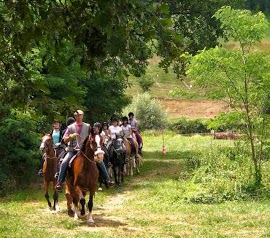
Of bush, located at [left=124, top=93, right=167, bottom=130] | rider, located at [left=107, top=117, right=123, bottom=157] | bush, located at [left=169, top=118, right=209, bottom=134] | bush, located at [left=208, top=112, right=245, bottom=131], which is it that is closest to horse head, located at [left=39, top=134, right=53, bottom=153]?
bush, located at [left=208, top=112, right=245, bottom=131]

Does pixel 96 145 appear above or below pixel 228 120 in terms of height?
below

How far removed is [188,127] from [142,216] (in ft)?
131

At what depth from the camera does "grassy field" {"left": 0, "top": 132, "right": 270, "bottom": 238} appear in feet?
40.5

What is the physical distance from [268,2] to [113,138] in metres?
96.5

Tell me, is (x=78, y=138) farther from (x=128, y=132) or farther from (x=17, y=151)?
(x=128, y=132)

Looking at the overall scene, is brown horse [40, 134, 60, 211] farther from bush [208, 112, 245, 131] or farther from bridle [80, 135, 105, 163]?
bush [208, 112, 245, 131]

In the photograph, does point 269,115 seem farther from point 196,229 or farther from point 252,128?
point 196,229

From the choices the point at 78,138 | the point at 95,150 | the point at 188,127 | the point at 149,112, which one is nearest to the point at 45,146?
the point at 78,138

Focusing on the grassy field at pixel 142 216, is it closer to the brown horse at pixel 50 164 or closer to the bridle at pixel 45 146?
the brown horse at pixel 50 164

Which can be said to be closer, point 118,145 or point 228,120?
point 228,120

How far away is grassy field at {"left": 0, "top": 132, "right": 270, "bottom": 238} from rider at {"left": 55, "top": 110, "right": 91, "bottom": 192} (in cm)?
120

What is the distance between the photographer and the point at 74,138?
13.6 m

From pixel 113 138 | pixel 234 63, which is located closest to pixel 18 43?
pixel 234 63

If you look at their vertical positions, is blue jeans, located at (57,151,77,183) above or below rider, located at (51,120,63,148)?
below
